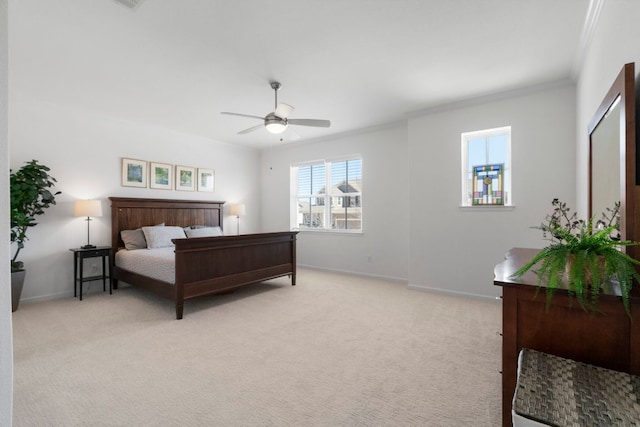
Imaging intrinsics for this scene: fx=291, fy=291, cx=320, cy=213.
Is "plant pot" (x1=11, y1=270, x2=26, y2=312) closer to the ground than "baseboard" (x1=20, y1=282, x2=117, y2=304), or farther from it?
farther from it

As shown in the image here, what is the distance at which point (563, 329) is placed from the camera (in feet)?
4.28

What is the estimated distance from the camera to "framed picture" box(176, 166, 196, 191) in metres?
5.48

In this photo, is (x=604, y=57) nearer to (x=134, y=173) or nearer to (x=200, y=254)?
(x=200, y=254)

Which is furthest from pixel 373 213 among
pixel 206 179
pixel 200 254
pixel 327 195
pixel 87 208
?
pixel 87 208

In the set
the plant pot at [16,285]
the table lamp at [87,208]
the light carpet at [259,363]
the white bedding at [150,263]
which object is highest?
the table lamp at [87,208]

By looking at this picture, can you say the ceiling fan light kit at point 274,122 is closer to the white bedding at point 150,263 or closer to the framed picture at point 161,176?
the white bedding at point 150,263

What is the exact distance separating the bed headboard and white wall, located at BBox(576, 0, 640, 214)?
570cm

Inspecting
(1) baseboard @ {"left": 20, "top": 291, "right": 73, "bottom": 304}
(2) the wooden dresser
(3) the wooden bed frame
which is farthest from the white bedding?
(2) the wooden dresser

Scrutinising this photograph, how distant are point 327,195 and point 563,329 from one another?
497cm

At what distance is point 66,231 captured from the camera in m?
4.21

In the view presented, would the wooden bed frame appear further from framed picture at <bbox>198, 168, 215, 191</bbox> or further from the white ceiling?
the white ceiling

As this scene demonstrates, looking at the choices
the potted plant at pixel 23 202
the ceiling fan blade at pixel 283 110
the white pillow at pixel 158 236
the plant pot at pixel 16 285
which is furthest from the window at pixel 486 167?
the plant pot at pixel 16 285

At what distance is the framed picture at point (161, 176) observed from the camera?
5.11 m

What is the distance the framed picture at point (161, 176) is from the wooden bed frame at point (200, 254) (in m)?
0.30
